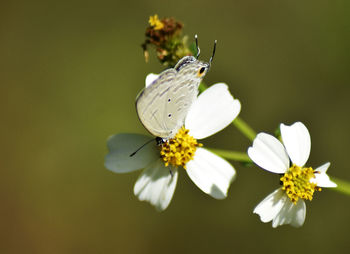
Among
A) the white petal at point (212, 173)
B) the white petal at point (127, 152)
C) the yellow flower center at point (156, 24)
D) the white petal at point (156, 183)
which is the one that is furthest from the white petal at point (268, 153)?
the yellow flower center at point (156, 24)

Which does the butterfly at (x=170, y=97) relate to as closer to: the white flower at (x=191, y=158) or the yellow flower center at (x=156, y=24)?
the white flower at (x=191, y=158)

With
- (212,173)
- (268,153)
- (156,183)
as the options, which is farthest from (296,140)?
(156,183)

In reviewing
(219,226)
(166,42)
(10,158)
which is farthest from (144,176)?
(10,158)

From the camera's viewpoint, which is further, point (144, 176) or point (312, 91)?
point (312, 91)

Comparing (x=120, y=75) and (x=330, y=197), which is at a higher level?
(x=120, y=75)

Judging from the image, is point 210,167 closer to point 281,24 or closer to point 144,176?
point 144,176

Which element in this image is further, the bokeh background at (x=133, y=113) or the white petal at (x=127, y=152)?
the bokeh background at (x=133, y=113)
